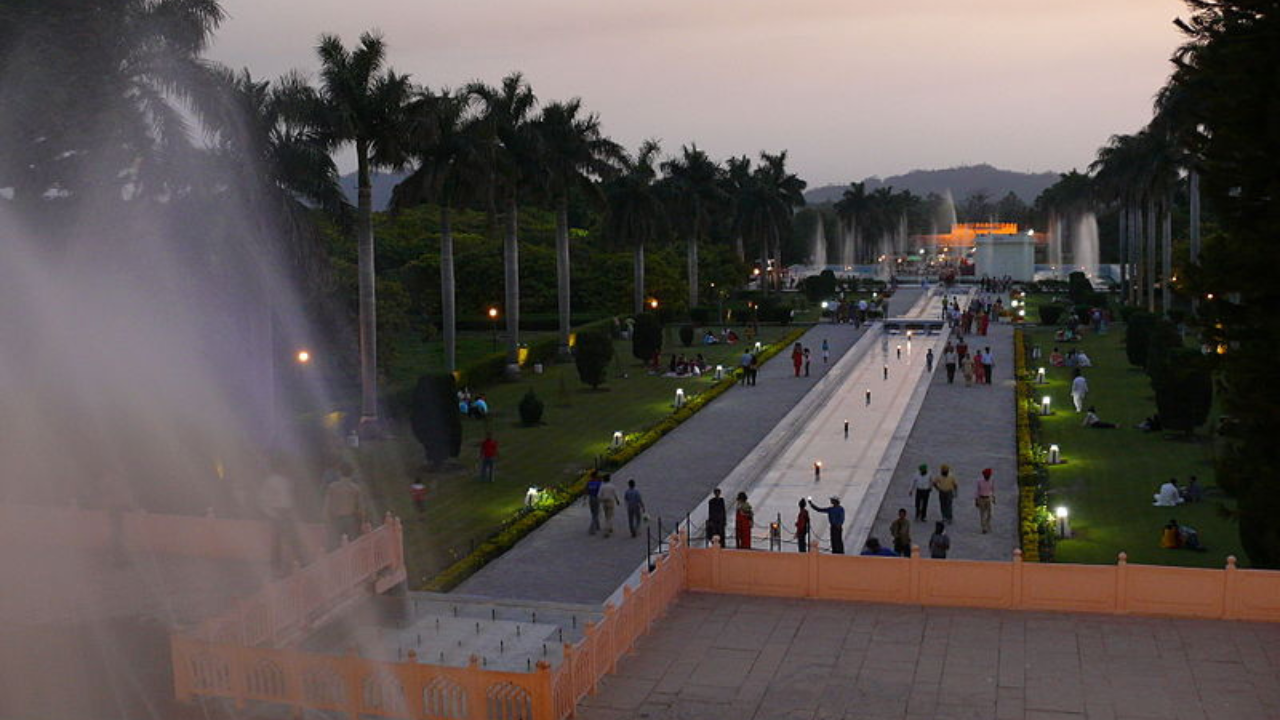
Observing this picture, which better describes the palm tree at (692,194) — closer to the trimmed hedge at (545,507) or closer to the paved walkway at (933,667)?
the trimmed hedge at (545,507)

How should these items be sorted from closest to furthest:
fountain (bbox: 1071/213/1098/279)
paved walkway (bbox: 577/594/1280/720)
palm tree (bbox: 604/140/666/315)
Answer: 1. paved walkway (bbox: 577/594/1280/720)
2. palm tree (bbox: 604/140/666/315)
3. fountain (bbox: 1071/213/1098/279)

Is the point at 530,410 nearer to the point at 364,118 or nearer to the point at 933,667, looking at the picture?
the point at 364,118

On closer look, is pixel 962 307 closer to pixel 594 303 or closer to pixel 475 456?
pixel 594 303

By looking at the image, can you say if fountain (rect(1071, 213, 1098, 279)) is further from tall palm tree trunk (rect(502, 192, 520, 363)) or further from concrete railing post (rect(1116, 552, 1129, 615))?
concrete railing post (rect(1116, 552, 1129, 615))

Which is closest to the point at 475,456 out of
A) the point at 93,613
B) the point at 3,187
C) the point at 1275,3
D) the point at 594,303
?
the point at 3,187

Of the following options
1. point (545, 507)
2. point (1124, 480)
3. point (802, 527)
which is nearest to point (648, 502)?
point (545, 507)

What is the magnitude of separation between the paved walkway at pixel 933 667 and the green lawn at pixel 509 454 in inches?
292

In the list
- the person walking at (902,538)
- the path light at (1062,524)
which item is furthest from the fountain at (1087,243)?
the person walking at (902,538)

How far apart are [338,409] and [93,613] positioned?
854 inches

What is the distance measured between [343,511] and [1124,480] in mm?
17691

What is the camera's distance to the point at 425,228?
85.4m

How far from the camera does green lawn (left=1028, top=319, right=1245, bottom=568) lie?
2192 cm

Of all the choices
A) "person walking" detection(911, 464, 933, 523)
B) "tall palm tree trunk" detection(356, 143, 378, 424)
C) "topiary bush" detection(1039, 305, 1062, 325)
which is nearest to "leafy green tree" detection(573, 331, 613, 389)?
"tall palm tree trunk" detection(356, 143, 378, 424)

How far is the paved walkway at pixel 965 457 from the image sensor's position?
76.2 ft
